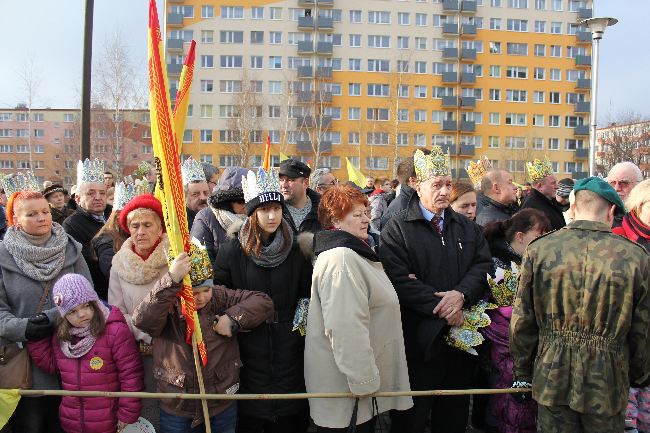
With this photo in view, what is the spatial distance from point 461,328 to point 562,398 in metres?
0.95

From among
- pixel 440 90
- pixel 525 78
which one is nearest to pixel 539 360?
pixel 440 90

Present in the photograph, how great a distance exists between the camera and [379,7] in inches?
2304

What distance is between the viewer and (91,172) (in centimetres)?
573

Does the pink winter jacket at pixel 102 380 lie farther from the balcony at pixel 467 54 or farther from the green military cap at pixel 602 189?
the balcony at pixel 467 54

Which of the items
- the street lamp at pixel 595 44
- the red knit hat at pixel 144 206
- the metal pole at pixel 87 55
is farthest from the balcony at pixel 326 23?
the red knit hat at pixel 144 206

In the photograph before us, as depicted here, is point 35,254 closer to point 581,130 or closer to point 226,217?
point 226,217

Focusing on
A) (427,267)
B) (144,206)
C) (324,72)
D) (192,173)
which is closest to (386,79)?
(324,72)

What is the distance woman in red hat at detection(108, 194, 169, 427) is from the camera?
3859mm

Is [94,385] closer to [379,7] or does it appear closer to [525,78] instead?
[379,7]

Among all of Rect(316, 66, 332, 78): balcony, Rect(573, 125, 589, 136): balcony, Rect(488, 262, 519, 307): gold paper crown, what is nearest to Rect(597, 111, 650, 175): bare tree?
Rect(573, 125, 589, 136): balcony

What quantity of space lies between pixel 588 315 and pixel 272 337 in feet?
6.47

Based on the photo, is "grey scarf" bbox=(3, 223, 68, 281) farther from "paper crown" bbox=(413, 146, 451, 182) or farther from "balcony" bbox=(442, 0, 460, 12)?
"balcony" bbox=(442, 0, 460, 12)

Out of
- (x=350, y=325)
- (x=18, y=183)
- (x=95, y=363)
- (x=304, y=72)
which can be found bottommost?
(x=95, y=363)

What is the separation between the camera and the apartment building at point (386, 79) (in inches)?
2178
